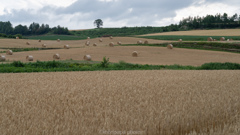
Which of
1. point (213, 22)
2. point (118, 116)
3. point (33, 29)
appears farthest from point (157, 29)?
point (118, 116)

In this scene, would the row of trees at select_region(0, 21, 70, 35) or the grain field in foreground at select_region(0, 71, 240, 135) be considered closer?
the grain field in foreground at select_region(0, 71, 240, 135)

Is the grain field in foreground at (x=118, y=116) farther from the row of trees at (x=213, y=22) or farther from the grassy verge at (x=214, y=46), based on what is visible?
the row of trees at (x=213, y=22)

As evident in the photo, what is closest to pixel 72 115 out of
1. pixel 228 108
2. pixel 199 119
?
pixel 199 119

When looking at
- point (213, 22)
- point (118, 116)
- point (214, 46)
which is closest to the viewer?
point (118, 116)

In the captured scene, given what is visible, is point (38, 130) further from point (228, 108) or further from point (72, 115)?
point (228, 108)

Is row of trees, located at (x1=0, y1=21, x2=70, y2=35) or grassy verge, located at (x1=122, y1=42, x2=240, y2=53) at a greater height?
row of trees, located at (x1=0, y1=21, x2=70, y2=35)

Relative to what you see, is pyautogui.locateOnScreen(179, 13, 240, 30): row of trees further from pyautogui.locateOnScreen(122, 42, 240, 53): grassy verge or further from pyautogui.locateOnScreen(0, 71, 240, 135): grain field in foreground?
pyautogui.locateOnScreen(0, 71, 240, 135): grain field in foreground

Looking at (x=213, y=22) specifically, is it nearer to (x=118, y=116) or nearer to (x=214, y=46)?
(x=214, y=46)

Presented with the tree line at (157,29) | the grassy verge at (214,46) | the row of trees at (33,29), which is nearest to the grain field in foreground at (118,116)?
the grassy verge at (214,46)

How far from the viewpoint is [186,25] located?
10794 centimetres

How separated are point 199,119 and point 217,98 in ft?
8.41

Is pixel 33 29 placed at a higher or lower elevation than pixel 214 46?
higher

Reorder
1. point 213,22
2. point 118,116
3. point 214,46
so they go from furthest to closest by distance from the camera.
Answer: point 213,22 → point 214,46 → point 118,116

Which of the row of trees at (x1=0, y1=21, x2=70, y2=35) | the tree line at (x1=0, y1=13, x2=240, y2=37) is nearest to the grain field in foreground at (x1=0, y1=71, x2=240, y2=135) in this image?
the tree line at (x1=0, y1=13, x2=240, y2=37)
